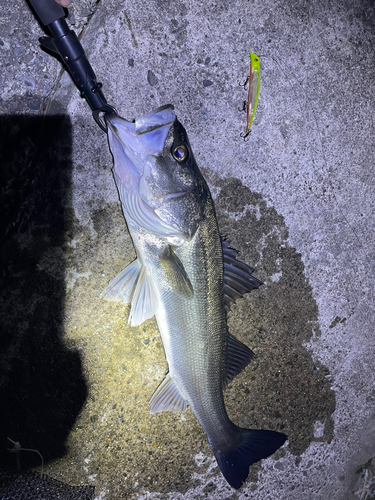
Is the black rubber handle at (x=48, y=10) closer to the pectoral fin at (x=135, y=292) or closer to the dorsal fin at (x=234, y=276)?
the pectoral fin at (x=135, y=292)

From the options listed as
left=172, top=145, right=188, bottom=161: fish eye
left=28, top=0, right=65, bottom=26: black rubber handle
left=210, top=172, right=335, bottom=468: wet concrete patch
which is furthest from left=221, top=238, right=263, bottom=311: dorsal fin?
left=28, top=0, right=65, bottom=26: black rubber handle

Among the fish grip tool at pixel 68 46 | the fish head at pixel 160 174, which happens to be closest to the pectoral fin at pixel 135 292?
the fish head at pixel 160 174

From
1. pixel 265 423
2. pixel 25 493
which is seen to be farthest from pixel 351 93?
pixel 25 493

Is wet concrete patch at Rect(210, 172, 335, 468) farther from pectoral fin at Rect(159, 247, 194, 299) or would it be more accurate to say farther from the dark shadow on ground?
the dark shadow on ground

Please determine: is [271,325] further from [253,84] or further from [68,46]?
[68,46]

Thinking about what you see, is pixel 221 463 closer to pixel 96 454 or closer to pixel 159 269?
pixel 96 454

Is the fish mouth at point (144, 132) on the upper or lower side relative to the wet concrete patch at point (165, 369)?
upper

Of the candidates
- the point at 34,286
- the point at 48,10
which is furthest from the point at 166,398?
the point at 48,10
